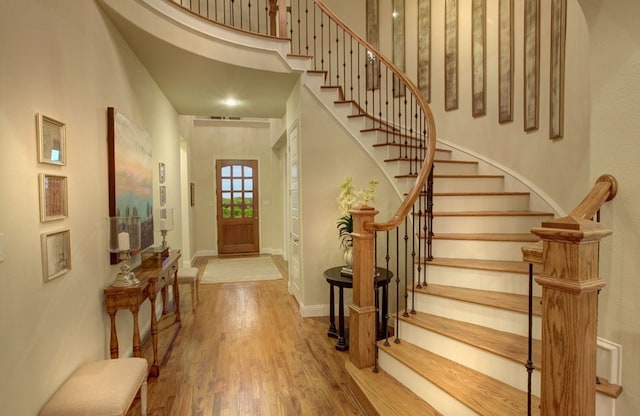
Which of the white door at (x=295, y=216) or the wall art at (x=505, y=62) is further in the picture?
the white door at (x=295, y=216)

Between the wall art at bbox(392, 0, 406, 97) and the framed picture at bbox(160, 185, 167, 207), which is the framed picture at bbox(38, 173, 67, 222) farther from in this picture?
the wall art at bbox(392, 0, 406, 97)

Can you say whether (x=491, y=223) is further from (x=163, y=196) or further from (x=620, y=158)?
(x=163, y=196)

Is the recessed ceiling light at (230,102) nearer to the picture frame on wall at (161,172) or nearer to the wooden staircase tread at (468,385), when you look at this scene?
the picture frame on wall at (161,172)

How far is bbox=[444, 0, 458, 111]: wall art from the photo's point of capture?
4.49m

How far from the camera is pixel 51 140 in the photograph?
1760mm

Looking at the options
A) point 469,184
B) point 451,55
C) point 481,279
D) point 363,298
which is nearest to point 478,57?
point 451,55

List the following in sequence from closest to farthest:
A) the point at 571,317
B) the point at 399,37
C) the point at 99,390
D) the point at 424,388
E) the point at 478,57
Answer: the point at 571,317 → the point at 99,390 → the point at 424,388 → the point at 478,57 → the point at 399,37

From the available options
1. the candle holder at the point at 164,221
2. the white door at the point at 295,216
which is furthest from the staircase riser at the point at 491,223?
the candle holder at the point at 164,221

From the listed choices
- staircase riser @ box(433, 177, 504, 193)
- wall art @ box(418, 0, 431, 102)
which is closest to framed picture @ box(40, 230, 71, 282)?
staircase riser @ box(433, 177, 504, 193)

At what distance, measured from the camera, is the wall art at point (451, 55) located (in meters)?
4.49

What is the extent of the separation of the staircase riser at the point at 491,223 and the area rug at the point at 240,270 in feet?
11.6

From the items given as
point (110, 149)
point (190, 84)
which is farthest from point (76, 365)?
point (190, 84)

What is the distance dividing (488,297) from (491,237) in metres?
0.66

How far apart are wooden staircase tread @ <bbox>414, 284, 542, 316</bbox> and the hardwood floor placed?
98cm
